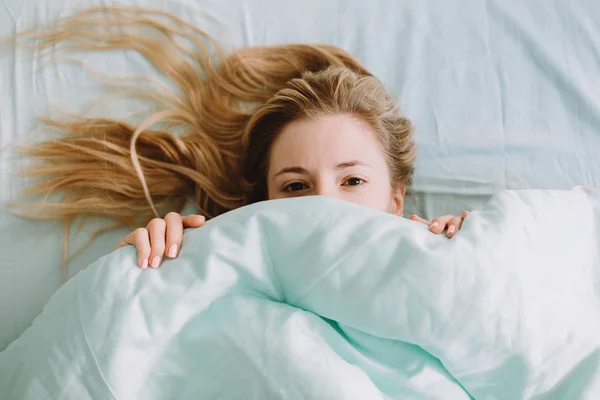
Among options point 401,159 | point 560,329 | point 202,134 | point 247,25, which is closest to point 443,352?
point 560,329

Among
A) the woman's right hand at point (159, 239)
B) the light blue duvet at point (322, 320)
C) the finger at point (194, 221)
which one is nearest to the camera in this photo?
the light blue duvet at point (322, 320)

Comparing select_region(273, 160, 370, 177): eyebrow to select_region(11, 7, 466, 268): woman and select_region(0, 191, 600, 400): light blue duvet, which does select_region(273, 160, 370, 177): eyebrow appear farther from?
select_region(0, 191, 600, 400): light blue duvet

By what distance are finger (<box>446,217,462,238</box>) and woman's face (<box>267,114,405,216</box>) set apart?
0.53ft

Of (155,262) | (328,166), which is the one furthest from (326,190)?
(155,262)

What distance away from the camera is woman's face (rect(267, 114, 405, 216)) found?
45.1 inches

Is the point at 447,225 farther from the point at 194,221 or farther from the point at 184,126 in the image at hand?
the point at 184,126

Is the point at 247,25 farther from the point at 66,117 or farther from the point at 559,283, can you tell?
the point at 559,283

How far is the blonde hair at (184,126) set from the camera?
4.19ft

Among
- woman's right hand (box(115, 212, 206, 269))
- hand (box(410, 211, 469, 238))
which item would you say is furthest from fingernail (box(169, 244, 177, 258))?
hand (box(410, 211, 469, 238))

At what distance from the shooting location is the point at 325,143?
1159 mm

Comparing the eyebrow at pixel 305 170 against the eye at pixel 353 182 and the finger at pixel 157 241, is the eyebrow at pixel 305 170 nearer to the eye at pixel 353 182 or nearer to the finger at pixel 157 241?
the eye at pixel 353 182

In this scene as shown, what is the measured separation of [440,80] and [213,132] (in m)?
0.46

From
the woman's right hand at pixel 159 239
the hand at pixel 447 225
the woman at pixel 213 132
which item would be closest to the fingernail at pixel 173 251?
the woman's right hand at pixel 159 239

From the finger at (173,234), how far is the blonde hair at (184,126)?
0.21m
